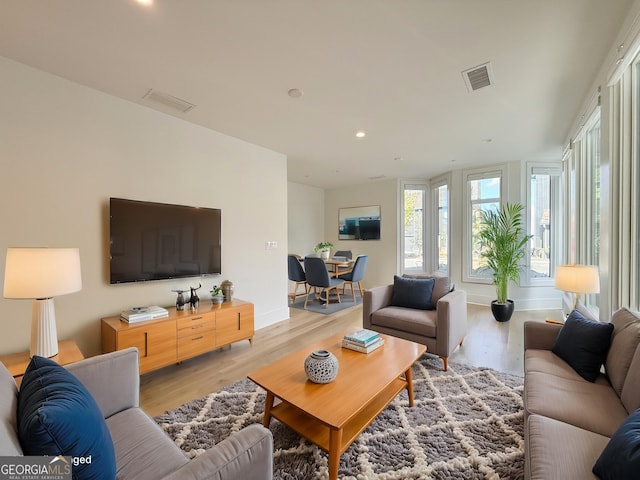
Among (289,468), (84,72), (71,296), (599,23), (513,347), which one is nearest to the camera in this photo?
(289,468)

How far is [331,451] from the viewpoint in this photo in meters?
1.40

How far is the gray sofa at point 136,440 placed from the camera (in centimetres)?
90

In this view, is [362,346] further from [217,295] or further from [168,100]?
[168,100]

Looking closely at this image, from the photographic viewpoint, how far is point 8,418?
852 millimetres

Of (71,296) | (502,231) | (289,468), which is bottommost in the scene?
(289,468)

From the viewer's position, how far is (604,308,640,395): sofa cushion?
1.48 metres

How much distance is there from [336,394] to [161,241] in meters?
2.27

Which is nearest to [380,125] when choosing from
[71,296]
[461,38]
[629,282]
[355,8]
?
[461,38]

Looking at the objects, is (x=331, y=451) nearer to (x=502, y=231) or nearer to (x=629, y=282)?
(x=629, y=282)

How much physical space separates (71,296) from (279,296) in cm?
243

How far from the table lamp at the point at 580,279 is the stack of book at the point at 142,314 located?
354 cm

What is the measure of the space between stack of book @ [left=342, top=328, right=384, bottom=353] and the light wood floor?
1095 mm

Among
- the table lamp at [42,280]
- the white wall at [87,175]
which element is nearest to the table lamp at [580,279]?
the white wall at [87,175]

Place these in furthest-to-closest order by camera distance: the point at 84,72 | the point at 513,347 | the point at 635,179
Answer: the point at 513,347, the point at 84,72, the point at 635,179
